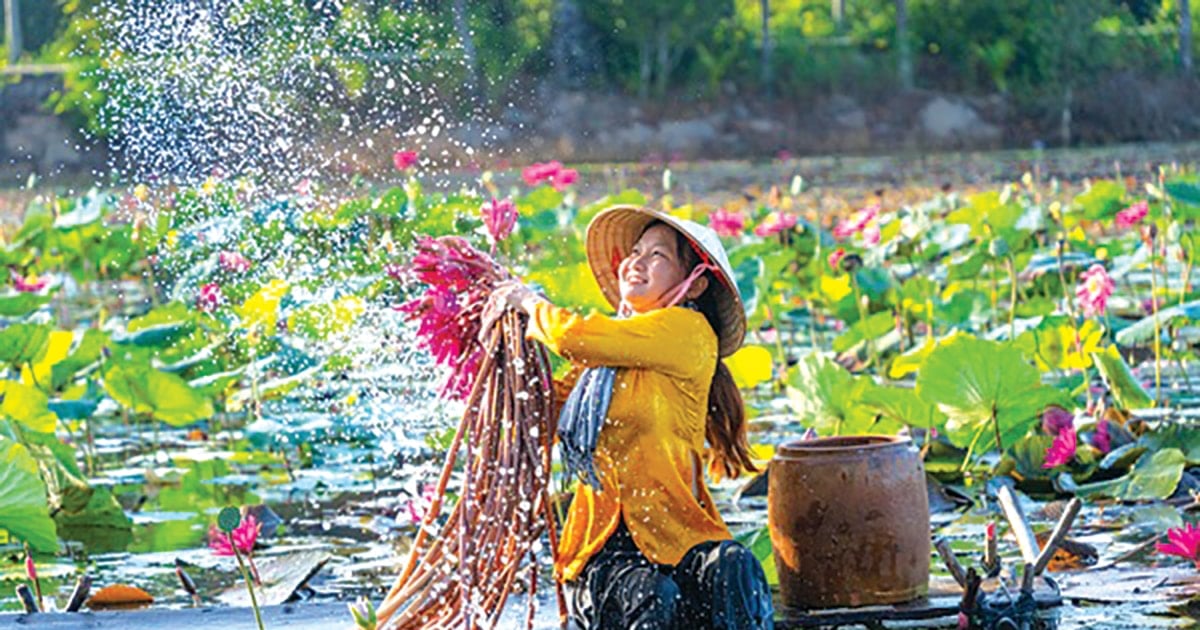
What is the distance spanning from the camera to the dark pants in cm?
389

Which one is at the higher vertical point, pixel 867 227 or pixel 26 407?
pixel 26 407

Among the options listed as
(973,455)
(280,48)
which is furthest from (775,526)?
(280,48)

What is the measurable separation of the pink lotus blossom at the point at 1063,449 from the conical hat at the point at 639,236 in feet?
4.60

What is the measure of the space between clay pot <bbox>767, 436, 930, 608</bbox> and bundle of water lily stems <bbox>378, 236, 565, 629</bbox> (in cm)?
50

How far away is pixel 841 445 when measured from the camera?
4477mm

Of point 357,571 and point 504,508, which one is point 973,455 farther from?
point 504,508

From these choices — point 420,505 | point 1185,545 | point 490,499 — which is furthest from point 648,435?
point 1185,545

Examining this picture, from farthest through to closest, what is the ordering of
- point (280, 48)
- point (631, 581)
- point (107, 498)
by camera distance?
point (280, 48), point (107, 498), point (631, 581)

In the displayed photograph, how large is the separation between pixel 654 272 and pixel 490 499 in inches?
19.3

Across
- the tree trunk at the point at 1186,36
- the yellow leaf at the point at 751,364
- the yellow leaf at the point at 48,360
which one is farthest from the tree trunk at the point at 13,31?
the yellow leaf at the point at 751,364

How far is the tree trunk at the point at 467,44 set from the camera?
1065 inches

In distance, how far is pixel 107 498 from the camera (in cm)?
568

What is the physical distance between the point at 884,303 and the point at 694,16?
2133cm

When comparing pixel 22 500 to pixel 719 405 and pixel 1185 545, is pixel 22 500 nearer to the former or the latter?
pixel 719 405
